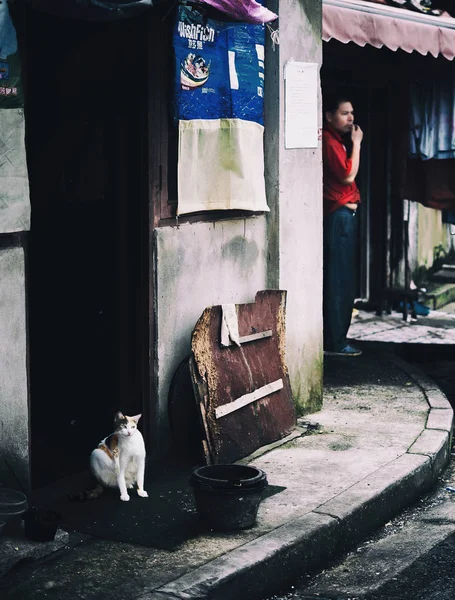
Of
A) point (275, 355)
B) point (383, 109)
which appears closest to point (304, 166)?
point (275, 355)

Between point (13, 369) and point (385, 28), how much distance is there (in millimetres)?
4858

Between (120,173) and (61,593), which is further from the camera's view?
(120,173)

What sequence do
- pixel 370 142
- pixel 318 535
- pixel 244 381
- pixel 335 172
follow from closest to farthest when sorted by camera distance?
pixel 318 535, pixel 244 381, pixel 335 172, pixel 370 142

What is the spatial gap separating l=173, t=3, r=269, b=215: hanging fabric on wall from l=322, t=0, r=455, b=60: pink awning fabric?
1.23 metres

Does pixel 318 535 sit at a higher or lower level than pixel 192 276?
lower

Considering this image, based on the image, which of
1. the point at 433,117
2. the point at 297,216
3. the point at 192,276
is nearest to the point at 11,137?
the point at 192,276

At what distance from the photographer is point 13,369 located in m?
5.98

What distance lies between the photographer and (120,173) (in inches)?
281

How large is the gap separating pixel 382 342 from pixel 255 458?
492 cm

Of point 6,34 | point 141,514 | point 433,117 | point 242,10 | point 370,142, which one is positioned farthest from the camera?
point 370,142

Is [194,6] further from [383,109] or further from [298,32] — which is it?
[383,109]

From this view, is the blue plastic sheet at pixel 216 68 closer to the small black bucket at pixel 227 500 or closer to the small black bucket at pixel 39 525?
the small black bucket at pixel 227 500

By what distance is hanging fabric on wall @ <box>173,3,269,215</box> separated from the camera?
7064 millimetres

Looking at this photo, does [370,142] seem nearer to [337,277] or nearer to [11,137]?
[337,277]
